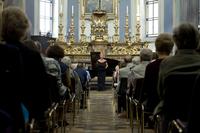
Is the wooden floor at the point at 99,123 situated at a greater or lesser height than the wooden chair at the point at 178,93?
lesser

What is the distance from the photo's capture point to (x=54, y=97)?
5.14 metres

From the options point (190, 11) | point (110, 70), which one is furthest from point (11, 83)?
point (110, 70)

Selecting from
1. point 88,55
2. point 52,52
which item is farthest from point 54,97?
point 88,55

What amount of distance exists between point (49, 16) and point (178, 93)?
20.5m

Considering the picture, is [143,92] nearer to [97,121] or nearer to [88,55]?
[97,121]

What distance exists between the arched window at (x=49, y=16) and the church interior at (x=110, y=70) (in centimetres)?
5

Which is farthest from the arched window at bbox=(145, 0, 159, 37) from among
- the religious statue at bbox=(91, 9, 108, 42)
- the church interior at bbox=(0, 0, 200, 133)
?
the religious statue at bbox=(91, 9, 108, 42)

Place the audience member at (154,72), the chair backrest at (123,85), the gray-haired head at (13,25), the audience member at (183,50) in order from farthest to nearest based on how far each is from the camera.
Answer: the chair backrest at (123,85) < the audience member at (154,72) < the audience member at (183,50) < the gray-haired head at (13,25)

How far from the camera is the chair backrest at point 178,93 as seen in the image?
3.26 metres

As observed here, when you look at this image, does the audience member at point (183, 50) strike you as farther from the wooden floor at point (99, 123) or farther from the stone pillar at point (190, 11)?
the stone pillar at point (190, 11)

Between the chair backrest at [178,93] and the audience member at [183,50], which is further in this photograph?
the audience member at [183,50]

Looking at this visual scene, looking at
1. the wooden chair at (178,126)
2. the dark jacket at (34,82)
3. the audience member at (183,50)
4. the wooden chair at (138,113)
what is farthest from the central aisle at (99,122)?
the dark jacket at (34,82)

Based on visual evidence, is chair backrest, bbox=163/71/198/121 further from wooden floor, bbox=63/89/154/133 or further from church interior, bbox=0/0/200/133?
wooden floor, bbox=63/89/154/133

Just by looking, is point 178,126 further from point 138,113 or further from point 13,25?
point 138,113
